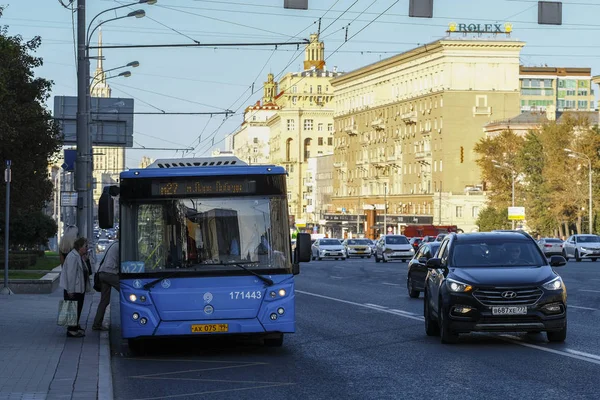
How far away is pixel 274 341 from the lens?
18.5 metres

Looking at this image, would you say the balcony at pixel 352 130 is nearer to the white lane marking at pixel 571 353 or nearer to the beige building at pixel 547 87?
the beige building at pixel 547 87

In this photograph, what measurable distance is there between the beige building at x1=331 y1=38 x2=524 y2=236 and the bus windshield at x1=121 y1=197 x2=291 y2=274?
111 meters

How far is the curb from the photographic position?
12.7 m

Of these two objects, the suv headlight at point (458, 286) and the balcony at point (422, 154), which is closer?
A: the suv headlight at point (458, 286)

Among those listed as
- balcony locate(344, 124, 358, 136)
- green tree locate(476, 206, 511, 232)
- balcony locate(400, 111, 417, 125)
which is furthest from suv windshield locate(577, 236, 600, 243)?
balcony locate(344, 124, 358, 136)

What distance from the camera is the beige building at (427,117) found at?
130 m

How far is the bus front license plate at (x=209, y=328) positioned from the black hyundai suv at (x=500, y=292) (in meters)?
2.92

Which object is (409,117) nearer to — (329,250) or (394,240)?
(329,250)

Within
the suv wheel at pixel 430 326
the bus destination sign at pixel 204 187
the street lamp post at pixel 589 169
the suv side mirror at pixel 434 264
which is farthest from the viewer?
the street lamp post at pixel 589 169

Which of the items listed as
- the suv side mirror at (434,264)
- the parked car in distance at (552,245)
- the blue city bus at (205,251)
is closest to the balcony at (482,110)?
the parked car in distance at (552,245)

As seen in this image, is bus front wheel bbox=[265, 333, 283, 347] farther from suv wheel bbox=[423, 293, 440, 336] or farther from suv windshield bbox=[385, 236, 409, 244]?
suv windshield bbox=[385, 236, 409, 244]

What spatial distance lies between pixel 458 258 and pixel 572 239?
184 feet

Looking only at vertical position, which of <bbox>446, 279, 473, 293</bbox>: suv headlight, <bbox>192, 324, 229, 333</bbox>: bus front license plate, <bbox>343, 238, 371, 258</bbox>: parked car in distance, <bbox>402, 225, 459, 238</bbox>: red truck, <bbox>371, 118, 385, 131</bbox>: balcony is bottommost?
<bbox>343, 238, 371, 258</bbox>: parked car in distance

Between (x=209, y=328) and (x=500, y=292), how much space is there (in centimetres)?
372
